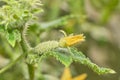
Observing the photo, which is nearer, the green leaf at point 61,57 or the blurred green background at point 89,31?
the green leaf at point 61,57

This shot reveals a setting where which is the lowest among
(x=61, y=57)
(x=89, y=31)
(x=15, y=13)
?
(x=89, y=31)

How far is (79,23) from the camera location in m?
3.56

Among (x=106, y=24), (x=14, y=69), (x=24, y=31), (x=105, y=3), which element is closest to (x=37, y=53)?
(x=24, y=31)

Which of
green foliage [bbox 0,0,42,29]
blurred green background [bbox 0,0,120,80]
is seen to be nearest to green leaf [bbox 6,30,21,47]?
green foliage [bbox 0,0,42,29]

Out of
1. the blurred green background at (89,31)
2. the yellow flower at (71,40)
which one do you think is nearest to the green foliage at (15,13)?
the yellow flower at (71,40)

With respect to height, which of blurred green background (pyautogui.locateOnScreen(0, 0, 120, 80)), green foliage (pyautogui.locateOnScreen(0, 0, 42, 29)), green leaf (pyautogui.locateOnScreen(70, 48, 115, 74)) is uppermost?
green foliage (pyautogui.locateOnScreen(0, 0, 42, 29))

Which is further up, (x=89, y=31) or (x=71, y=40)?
(x=71, y=40)

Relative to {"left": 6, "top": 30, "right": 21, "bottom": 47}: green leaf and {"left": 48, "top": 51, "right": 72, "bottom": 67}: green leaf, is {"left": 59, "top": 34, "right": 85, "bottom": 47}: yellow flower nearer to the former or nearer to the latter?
{"left": 48, "top": 51, "right": 72, "bottom": 67}: green leaf

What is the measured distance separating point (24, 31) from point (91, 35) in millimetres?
2232

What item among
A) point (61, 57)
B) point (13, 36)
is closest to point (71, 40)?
point (61, 57)

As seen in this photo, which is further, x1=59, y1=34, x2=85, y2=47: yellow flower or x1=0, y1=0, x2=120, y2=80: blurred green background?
x1=0, y1=0, x2=120, y2=80: blurred green background

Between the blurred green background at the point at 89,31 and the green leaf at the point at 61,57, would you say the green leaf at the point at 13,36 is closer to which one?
the green leaf at the point at 61,57

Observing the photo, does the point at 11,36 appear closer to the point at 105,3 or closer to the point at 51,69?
the point at 51,69

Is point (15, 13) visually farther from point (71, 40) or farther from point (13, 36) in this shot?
point (71, 40)
